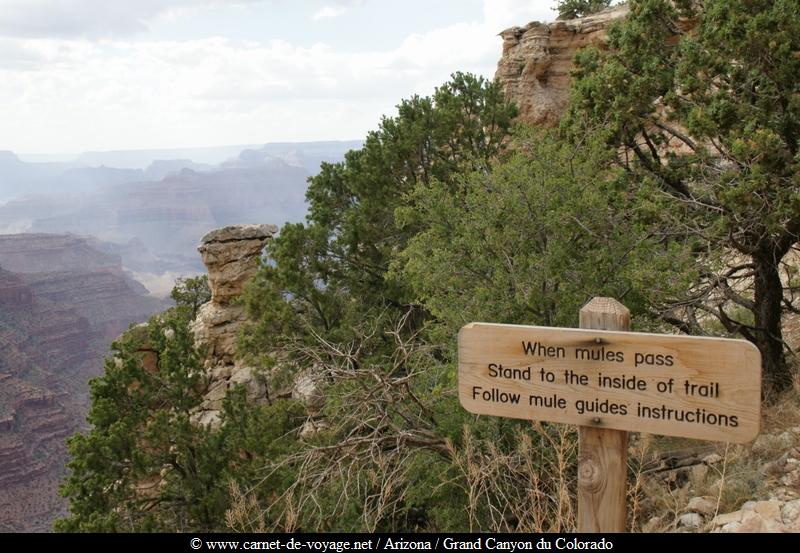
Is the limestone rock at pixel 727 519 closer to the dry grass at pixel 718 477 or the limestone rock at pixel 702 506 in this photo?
the dry grass at pixel 718 477

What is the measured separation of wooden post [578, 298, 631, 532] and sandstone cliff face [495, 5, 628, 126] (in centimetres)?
2079

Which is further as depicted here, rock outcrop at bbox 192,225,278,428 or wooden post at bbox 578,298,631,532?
rock outcrop at bbox 192,225,278,428

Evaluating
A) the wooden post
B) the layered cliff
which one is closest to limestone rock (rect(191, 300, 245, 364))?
the wooden post

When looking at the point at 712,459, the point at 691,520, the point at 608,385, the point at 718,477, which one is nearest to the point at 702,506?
the point at 691,520

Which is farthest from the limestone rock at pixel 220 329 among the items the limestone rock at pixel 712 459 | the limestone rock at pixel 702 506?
the limestone rock at pixel 702 506

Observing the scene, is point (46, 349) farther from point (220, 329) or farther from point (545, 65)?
point (545, 65)

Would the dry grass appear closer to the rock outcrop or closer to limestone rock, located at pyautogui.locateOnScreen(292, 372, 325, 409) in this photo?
limestone rock, located at pyautogui.locateOnScreen(292, 372, 325, 409)

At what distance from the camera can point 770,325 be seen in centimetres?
822

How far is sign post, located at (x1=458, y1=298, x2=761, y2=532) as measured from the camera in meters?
2.53

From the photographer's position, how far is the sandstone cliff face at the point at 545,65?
22.4 meters

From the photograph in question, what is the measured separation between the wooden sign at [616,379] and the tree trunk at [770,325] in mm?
6437

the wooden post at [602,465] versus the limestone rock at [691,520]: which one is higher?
the wooden post at [602,465]

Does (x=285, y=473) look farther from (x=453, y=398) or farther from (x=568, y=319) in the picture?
(x=568, y=319)
